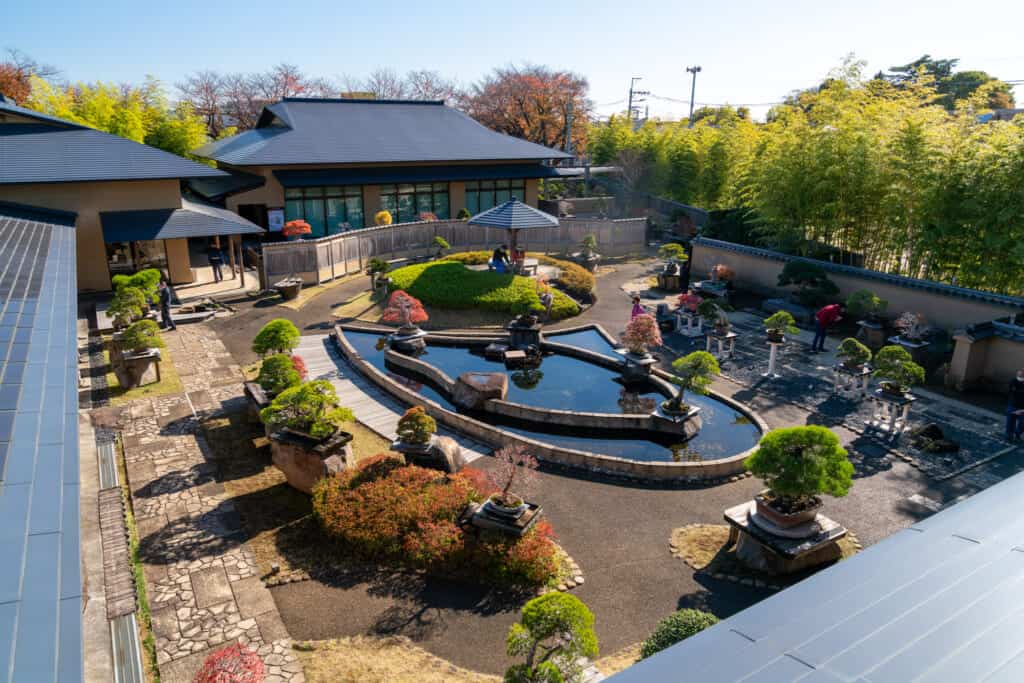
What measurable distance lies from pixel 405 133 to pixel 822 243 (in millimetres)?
24060

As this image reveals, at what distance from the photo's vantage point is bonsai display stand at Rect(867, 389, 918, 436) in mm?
14805

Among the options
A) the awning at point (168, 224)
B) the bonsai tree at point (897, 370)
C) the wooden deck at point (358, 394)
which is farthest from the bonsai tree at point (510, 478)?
the awning at point (168, 224)

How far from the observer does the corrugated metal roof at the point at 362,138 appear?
3434 cm

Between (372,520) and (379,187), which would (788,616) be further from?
(379,187)

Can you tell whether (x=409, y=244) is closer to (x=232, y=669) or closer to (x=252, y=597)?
(x=252, y=597)

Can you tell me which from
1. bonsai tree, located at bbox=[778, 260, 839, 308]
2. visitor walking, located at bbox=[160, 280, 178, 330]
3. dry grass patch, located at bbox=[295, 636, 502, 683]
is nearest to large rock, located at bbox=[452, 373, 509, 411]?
dry grass patch, located at bbox=[295, 636, 502, 683]

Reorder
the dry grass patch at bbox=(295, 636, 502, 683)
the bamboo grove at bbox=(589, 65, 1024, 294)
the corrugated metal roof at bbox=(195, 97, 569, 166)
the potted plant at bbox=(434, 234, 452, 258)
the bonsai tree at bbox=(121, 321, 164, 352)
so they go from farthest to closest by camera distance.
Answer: the corrugated metal roof at bbox=(195, 97, 569, 166)
the potted plant at bbox=(434, 234, 452, 258)
the bamboo grove at bbox=(589, 65, 1024, 294)
the bonsai tree at bbox=(121, 321, 164, 352)
the dry grass patch at bbox=(295, 636, 502, 683)

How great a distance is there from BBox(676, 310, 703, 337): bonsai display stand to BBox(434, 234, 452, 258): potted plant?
12722mm

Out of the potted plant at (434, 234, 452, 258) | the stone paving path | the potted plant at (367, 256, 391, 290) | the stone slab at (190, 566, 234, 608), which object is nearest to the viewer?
the stone paving path

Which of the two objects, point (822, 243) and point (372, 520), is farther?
point (822, 243)

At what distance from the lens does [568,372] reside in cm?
1908

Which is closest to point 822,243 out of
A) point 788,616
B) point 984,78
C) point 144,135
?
point 788,616

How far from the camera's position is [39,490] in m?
5.02

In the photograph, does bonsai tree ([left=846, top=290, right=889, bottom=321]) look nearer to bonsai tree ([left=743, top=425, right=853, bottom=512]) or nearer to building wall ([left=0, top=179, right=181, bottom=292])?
bonsai tree ([left=743, top=425, right=853, bottom=512])
